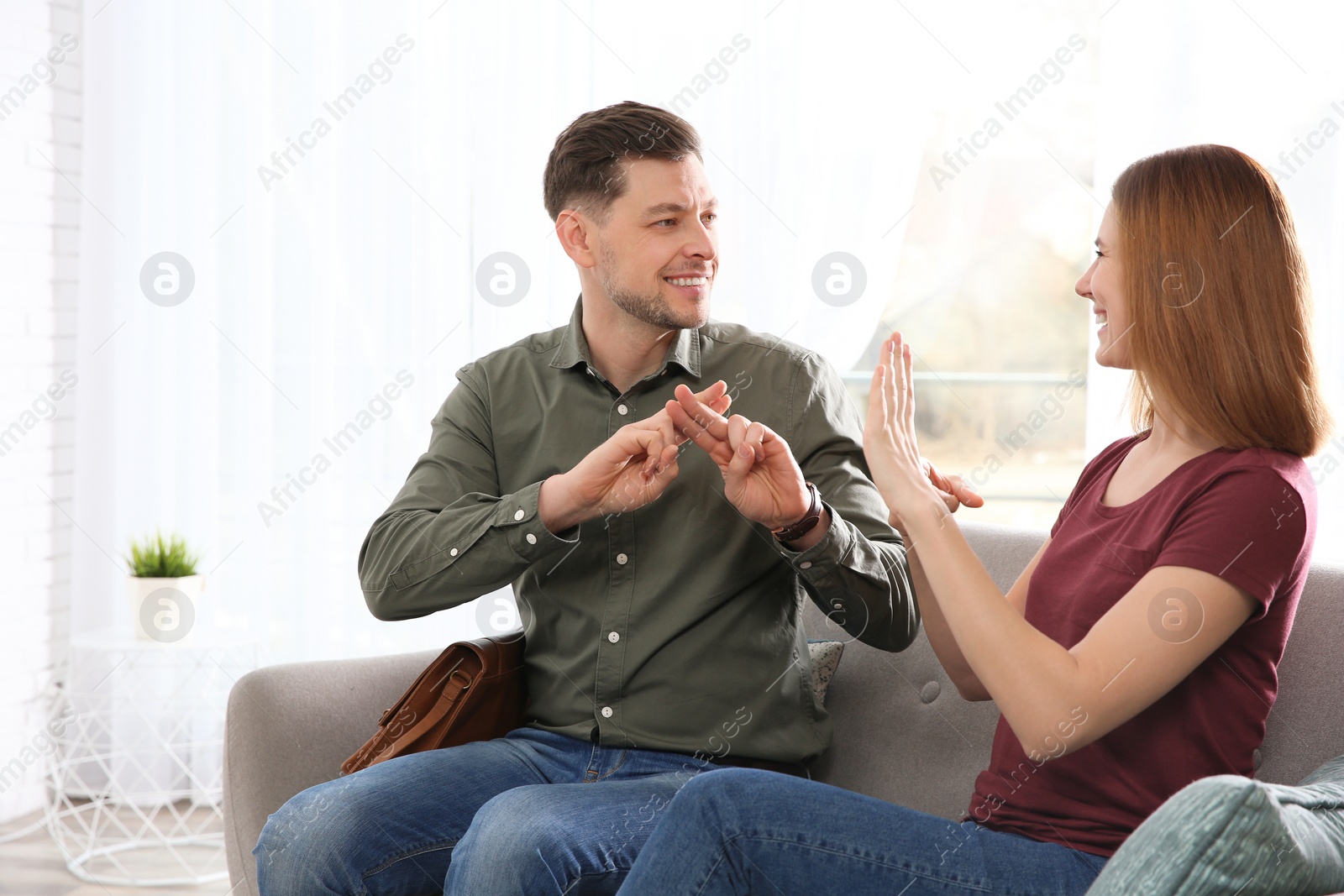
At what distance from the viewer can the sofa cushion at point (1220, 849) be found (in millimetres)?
921

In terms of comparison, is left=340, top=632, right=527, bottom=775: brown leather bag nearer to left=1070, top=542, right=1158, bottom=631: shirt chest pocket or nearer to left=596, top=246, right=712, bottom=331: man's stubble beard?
left=596, top=246, right=712, bottom=331: man's stubble beard

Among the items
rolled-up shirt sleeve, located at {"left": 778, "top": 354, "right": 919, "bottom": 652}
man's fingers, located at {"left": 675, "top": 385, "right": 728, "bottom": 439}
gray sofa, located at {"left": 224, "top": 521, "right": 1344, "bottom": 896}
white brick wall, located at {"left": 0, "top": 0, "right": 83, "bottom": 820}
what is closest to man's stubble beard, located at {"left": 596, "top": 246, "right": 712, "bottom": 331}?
rolled-up shirt sleeve, located at {"left": 778, "top": 354, "right": 919, "bottom": 652}

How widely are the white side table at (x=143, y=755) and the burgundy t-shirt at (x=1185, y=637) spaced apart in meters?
2.04

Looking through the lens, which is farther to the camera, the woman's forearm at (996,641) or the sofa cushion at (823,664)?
the sofa cushion at (823,664)

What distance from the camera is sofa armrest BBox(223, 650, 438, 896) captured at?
5.50ft

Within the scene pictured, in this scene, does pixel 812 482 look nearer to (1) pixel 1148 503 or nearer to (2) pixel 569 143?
(1) pixel 1148 503

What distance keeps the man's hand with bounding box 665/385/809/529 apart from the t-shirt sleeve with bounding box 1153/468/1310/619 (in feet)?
1.49

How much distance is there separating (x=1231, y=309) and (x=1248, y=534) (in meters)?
0.24

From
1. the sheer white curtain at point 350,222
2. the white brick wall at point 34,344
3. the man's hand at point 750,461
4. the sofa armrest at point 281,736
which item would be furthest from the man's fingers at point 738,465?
the white brick wall at point 34,344

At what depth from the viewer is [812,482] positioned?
5.57 feet

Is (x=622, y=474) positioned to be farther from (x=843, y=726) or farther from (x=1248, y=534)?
(x=1248, y=534)

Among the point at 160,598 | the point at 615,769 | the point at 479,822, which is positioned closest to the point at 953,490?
the point at 615,769

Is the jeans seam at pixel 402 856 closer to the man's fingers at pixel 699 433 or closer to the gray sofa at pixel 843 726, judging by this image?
the gray sofa at pixel 843 726

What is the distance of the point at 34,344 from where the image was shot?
3189mm
